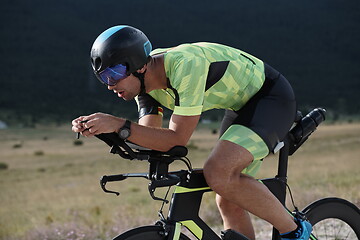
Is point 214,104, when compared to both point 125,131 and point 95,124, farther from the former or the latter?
point 95,124

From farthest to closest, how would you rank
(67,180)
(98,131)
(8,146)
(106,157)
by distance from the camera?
(8,146) < (106,157) < (67,180) < (98,131)

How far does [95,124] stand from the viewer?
130 inches

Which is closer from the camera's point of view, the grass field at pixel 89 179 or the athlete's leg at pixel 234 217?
the athlete's leg at pixel 234 217

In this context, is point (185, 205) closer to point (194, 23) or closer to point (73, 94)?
point (73, 94)

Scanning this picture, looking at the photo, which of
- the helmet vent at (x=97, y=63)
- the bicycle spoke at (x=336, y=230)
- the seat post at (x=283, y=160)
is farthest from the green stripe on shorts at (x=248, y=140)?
the bicycle spoke at (x=336, y=230)

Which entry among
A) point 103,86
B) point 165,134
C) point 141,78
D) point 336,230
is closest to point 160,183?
point 165,134

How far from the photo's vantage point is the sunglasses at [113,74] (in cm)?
360

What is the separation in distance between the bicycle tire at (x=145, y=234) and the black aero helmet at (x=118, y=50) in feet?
2.94

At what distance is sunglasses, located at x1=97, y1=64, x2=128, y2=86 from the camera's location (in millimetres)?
3604

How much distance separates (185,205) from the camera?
3.68 meters

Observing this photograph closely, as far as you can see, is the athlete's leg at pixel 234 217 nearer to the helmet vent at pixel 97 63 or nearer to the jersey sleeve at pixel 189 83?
the jersey sleeve at pixel 189 83

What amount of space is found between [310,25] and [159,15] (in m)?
28.8

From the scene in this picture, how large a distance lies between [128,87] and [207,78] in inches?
19.3

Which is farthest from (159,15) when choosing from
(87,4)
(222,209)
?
(222,209)
